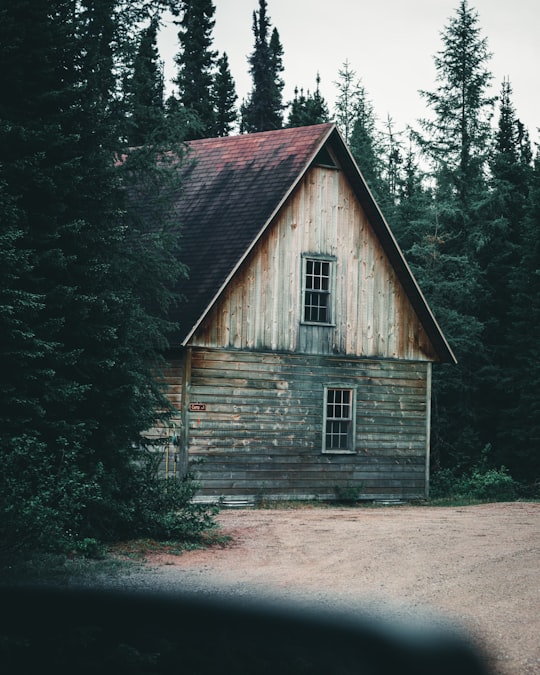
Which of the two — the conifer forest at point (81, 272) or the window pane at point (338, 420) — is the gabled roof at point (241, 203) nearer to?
the conifer forest at point (81, 272)

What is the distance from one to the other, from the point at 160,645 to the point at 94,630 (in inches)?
8.1

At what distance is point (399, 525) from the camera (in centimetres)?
1820

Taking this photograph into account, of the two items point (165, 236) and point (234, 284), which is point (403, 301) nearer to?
point (234, 284)

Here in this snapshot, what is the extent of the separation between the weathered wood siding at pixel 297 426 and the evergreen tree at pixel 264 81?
32.8m

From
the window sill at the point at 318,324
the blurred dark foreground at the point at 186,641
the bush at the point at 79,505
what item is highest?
the window sill at the point at 318,324

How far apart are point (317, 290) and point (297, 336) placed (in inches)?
48.4

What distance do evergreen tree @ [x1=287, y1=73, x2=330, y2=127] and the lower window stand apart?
27.1m

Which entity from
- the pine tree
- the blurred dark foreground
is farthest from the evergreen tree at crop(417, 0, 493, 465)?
the blurred dark foreground

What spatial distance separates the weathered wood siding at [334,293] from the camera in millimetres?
21953

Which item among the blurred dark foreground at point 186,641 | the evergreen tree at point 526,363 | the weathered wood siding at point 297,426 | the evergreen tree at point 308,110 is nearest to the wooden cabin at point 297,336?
the weathered wood siding at point 297,426

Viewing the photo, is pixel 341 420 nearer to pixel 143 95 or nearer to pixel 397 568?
pixel 143 95

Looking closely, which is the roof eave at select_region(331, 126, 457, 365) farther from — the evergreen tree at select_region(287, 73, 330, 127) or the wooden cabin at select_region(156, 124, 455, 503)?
the evergreen tree at select_region(287, 73, 330, 127)

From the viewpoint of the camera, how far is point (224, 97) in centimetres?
5409

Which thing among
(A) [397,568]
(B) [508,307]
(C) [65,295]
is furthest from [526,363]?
(C) [65,295]
